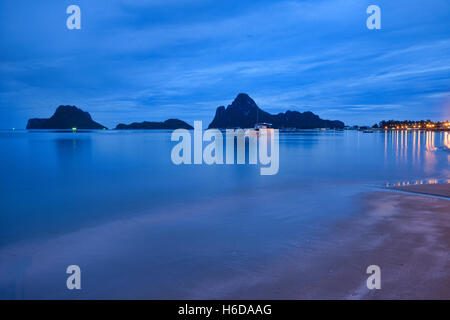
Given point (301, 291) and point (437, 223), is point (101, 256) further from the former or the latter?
point (437, 223)

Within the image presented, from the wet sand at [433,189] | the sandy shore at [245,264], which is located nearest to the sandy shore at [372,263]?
the sandy shore at [245,264]

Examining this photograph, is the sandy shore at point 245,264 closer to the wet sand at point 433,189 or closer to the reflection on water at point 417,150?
the wet sand at point 433,189

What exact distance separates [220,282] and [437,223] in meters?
6.37

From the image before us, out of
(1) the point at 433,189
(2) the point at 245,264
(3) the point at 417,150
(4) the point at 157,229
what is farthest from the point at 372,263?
(3) the point at 417,150

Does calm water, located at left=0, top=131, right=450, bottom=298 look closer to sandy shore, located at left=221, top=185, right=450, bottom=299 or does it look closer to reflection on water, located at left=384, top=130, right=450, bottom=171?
sandy shore, located at left=221, top=185, right=450, bottom=299

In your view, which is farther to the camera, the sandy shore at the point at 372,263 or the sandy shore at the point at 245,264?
the sandy shore at the point at 245,264

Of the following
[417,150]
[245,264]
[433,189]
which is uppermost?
[417,150]

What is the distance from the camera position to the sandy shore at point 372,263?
16.9 ft

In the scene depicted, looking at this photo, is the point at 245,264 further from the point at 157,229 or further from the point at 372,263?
the point at 157,229

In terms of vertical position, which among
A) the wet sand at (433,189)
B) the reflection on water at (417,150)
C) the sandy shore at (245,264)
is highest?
the reflection on water at (417,150)

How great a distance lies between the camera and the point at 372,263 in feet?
20.2

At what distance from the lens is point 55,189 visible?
1684 cm

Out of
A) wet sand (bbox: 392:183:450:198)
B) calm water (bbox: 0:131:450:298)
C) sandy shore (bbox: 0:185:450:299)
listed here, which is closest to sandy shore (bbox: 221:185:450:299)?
sandy shore (bbox: 0:185:450:299)

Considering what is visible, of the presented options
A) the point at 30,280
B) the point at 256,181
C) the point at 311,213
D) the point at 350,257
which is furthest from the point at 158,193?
the point at 350,257
